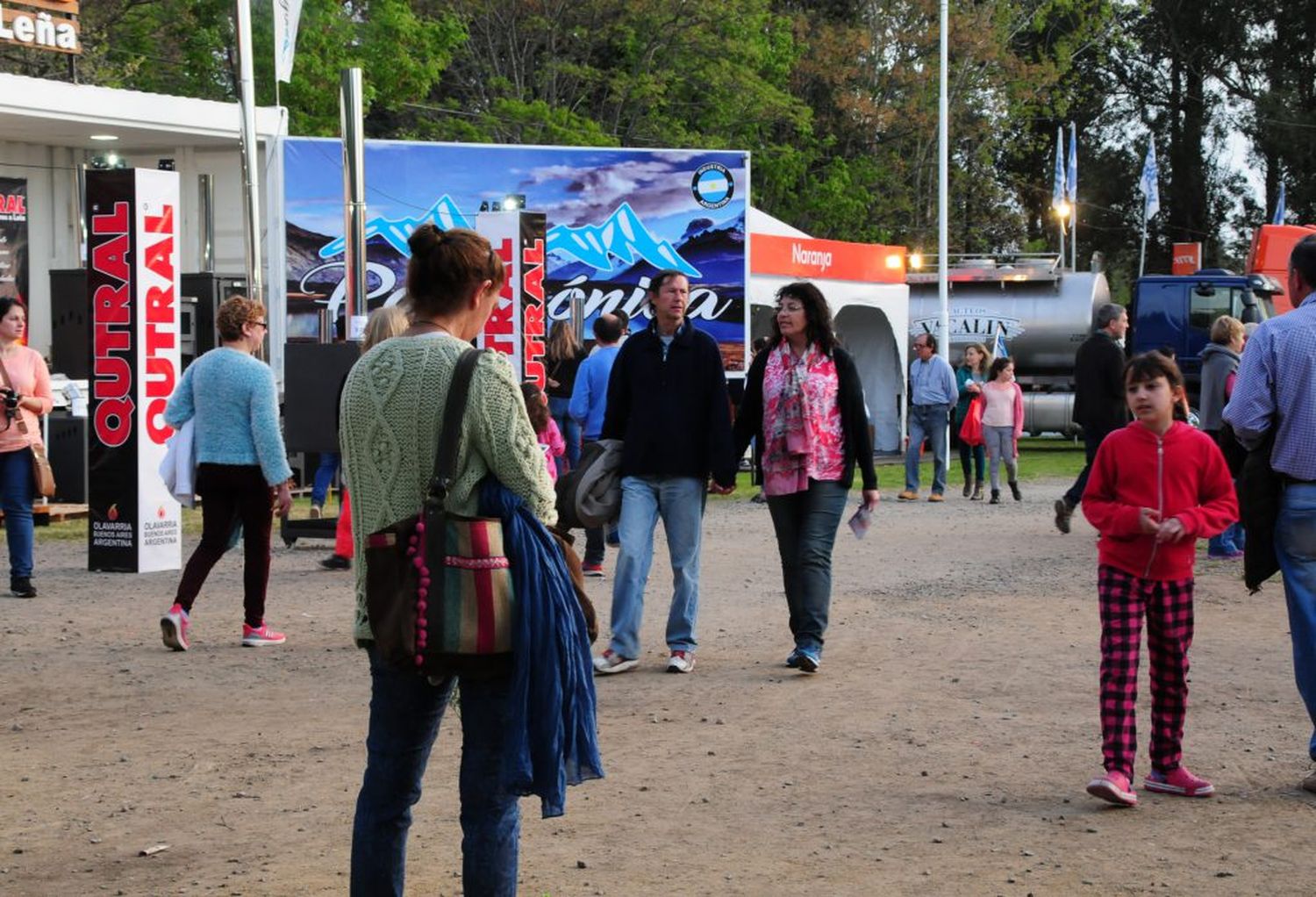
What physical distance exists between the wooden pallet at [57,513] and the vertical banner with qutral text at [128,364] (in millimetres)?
3934

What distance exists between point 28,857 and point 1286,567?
162 inches

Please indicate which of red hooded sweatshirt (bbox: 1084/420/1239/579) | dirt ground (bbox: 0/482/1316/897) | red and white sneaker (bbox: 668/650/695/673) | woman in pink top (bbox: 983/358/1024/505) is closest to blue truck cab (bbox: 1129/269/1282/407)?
woman in pink top (bbox: 983/358/1024/505)

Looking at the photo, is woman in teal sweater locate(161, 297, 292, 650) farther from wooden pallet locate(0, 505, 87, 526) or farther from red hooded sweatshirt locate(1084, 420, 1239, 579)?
wooden pallet locate(0, 505, 87, 526)

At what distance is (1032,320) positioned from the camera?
33.2 metres

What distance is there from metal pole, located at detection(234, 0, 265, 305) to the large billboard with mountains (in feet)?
8.23

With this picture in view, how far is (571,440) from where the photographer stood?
1567 cm

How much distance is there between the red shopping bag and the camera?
20688mm

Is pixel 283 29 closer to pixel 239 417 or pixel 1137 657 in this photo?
pixel 239 417

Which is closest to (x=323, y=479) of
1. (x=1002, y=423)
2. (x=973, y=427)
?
(x=973, y=427)

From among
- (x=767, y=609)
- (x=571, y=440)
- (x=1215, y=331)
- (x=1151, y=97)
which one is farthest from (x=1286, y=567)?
(x=1151, y=97)

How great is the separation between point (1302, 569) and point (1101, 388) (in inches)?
376

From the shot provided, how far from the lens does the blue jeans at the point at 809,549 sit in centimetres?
866

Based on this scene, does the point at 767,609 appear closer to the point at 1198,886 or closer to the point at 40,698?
the point at 40,698

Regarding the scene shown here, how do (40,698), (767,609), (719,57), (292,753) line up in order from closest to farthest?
(292,753)
(40,698)
(767,609)
(719,57)
